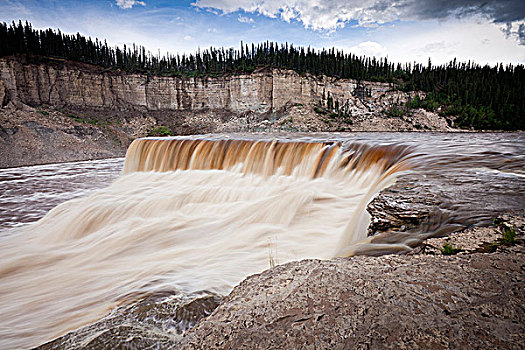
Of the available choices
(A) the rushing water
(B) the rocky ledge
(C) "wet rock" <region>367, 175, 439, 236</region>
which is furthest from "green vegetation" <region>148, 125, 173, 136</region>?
(B) the rocky ledge

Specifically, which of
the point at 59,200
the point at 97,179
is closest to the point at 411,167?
the point at 59,200

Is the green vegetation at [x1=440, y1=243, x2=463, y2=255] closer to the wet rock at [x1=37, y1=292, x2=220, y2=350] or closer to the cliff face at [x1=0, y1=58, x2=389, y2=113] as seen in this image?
the wet rock at [x1=37, y1=292, x2=220, y2=350]

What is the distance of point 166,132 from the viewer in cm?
3912

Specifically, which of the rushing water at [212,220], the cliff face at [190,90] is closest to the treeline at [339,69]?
the cliff face at [190,90]

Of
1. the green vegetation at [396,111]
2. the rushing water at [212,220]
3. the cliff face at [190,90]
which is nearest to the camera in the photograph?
the rushing water at [212,220]

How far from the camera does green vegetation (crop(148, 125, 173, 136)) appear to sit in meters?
38.2

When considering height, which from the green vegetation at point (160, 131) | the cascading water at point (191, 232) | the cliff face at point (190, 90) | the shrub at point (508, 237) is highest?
the cliff face at point (190, 90)

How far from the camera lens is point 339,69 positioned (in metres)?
50.9

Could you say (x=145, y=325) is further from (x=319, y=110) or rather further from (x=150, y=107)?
(x=319, y=110)

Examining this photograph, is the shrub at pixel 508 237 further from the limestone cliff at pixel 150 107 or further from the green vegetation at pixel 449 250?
the limestone cliff at pixel 150 107

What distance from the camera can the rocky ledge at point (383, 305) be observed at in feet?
3.63

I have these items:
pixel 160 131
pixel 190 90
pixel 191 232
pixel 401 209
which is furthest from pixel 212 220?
pixel 190 90

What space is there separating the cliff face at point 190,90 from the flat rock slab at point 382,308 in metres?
41.7

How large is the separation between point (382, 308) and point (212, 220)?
499cm
